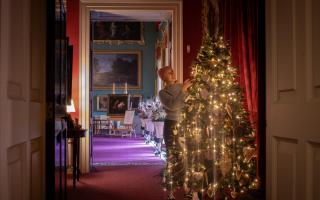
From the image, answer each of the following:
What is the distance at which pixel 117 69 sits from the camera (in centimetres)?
1609

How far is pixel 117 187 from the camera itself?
523cm

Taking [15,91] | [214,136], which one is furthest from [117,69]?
[15,91]

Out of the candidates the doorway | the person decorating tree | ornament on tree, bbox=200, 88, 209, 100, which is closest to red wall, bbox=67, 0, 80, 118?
the person decorating tree

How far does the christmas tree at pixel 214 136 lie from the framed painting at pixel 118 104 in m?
10.7

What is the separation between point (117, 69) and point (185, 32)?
9805mm

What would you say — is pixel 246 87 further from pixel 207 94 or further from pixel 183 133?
pixel 183 133

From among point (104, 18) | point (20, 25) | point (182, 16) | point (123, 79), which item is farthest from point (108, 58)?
point (20, 25)

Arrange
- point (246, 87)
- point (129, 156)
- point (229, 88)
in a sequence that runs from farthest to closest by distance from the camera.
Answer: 1. point (129, 156)
2. point (246, 87)
3. point (229, 88)

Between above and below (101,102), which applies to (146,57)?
above

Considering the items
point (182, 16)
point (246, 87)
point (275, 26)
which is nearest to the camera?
point (275, 26)

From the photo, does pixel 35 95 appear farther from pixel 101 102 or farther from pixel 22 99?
pixel 101 102

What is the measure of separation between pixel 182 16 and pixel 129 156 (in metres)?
3.56

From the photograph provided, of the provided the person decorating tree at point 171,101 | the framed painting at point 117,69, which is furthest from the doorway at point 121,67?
the person decorating tree at point 171,101

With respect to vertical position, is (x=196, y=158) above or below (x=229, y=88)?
below
